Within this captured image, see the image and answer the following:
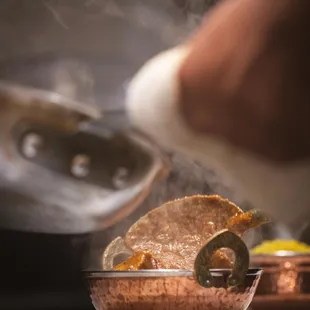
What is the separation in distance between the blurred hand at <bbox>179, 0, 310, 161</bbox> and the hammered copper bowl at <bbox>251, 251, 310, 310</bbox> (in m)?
0.49

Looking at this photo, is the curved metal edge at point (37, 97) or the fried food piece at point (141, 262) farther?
the curved metal edge at point (37, 97)

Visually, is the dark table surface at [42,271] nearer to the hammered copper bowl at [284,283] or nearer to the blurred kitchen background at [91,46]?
the blurred kitchen background at [91,46]

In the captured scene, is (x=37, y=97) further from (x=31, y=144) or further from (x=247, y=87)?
(x=247, y=87)

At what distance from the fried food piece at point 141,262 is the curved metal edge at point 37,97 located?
1.42ft

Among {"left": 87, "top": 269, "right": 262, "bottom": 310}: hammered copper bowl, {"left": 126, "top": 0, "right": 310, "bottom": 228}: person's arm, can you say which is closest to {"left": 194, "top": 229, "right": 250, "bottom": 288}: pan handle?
{"left": 87, "top": 269, "right": 262, "bottom": 310}: hammered copper bowl

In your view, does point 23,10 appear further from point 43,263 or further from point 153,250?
point 153,250

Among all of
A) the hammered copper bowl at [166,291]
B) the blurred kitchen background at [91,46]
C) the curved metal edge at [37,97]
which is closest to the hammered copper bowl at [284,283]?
the blurred kitchen background at [91,46]

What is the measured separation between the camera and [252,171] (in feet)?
1.56

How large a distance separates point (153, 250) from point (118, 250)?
0.07 m

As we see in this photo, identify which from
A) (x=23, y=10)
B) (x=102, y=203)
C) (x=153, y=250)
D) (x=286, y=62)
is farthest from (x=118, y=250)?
(x=23, y=10)

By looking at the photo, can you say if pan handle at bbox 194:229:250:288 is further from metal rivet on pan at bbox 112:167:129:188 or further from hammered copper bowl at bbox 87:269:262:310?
metal rivet on pan at bbox 112:167:129:188

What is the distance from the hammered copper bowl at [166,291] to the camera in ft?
2.12

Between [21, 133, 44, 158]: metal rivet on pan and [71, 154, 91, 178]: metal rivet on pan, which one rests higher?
[21, 133, 44, 158]: metal rivet on pan

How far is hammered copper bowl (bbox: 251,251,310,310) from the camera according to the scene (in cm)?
90
